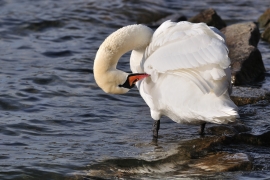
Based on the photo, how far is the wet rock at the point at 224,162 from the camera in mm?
6426

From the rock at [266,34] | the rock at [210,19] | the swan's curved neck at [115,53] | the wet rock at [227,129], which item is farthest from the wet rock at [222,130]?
the rock at [210,19]

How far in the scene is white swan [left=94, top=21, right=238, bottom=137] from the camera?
258 inches

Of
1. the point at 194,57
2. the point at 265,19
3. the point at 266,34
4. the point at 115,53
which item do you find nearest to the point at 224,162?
the point at 194,57

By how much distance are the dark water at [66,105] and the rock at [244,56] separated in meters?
0.31

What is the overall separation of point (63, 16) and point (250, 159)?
819cm

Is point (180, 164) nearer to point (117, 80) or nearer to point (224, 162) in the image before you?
point (224, 162)

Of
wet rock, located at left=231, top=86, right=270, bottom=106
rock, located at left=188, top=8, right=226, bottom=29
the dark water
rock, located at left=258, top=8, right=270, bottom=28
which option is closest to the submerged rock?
the dark water

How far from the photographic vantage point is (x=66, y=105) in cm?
Answer: 890

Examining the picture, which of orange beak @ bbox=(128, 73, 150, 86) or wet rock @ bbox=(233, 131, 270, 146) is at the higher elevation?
orange beak @ bbox=(128, 73, 150, 86)

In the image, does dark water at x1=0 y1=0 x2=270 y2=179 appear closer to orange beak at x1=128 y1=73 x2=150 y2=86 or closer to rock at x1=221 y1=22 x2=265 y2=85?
rock at x1=221 y1=22 x2=265 y2=85

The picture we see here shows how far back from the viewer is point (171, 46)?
6824mm

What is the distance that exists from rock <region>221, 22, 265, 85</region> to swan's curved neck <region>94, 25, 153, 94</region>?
2707mm

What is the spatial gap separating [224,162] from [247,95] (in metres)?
2.57

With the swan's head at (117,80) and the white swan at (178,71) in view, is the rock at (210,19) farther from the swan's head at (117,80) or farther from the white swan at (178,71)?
the swan's head at (117,80)
